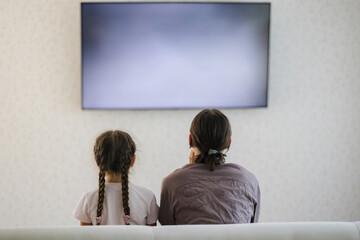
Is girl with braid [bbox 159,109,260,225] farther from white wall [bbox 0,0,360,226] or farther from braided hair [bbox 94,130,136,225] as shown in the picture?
white wall [bbox 0,0,360,226]

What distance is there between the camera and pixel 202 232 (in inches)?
56.3

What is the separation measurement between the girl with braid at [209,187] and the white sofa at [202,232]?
0.76 feet

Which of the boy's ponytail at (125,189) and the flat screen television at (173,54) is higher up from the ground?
the flat screen television at (173,54)

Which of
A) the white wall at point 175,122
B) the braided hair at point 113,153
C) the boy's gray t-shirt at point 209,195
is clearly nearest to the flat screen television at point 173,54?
the white wall at point 175,122

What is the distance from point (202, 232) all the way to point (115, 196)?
0.53 m

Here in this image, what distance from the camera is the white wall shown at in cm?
313

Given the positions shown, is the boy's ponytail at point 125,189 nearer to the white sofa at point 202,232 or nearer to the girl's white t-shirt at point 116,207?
the girl's white t-shirt at point 116,207

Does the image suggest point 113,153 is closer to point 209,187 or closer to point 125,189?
point 125,189

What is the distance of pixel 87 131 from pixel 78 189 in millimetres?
448

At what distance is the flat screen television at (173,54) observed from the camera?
3057 mm

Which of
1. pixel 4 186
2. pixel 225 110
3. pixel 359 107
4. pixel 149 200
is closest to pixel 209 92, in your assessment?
pixel 225 110

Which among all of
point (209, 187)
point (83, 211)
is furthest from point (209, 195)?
point (83, 211)

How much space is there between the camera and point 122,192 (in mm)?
1803

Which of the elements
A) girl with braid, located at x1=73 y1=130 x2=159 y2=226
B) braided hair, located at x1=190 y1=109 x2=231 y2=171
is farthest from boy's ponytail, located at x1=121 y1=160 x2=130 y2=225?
braided hair, located at x1=190 y1=109 x2=231 y2=171
